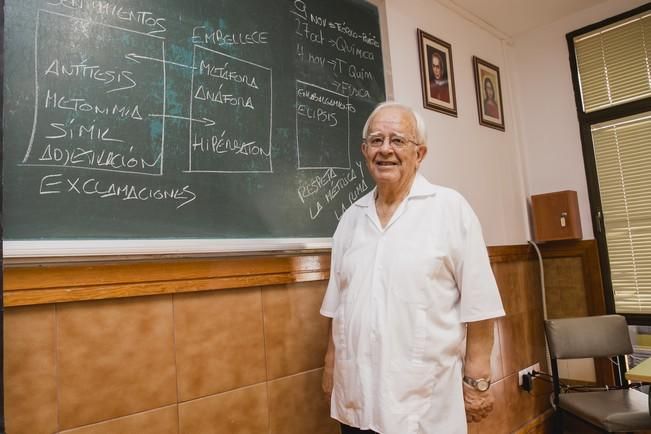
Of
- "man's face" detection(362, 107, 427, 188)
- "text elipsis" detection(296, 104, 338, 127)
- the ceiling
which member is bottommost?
"man's face" detection(362, 107, 427, 188)

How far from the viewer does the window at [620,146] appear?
277cm

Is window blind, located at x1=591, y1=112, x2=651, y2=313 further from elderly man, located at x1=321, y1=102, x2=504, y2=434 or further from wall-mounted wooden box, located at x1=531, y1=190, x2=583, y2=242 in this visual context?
elderly man, located at x1=321, y1=102, x2=504, y2=434

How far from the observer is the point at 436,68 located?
259 centimetres

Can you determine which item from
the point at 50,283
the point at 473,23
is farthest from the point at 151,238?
the point at 473,23

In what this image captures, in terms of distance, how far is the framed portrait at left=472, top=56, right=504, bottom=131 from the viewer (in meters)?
2.92

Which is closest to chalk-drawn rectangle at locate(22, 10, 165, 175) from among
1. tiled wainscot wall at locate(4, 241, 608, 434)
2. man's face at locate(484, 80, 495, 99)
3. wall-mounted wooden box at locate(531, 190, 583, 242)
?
tiled wainscot wall at locate(4, 241, 608, 434)

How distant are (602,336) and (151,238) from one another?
2.55 m

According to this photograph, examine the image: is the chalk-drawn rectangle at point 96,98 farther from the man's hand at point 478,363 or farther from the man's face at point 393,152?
the man's hand at point 478,363

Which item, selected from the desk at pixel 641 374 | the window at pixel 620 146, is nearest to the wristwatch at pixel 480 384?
the desk at pixel 641 374

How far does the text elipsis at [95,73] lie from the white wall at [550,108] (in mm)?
2907

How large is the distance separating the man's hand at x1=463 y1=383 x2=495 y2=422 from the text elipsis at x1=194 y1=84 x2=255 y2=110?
1.24 metres

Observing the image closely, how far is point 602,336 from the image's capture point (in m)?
2.47

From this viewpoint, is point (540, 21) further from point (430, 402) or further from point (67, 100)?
point (67, 100)

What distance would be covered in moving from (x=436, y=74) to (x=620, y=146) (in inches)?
56.1
